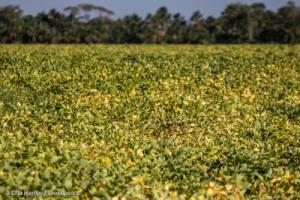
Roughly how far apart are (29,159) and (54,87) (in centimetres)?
1080

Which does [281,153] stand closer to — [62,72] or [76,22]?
[62,72]

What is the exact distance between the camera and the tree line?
9162cm

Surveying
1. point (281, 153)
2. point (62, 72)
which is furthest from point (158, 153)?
point (62, 72)

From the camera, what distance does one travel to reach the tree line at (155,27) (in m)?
91.6

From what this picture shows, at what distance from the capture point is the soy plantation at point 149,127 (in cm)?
715

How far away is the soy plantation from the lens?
7152mm

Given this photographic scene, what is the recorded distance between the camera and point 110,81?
18984mm

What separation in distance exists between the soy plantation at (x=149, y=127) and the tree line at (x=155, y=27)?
68.6 m

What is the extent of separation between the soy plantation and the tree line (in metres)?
68.6

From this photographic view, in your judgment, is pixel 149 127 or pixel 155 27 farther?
pixel 155 27

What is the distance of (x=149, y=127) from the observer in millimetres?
12648

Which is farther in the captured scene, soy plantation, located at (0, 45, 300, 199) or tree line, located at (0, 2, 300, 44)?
tree line, located at (0, 2, 300, 44)

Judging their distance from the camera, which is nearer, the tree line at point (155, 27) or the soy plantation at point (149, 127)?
the soy plantation at point (149, 127)

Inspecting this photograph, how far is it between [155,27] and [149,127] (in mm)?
93571
